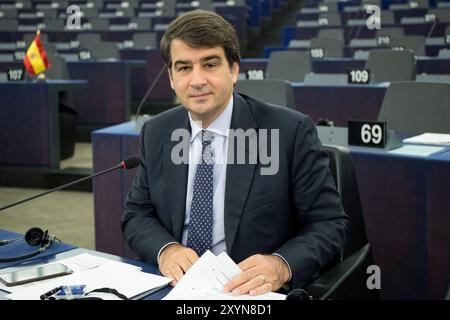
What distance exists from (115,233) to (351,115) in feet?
7.25

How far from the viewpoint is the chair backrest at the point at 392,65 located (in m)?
5.09

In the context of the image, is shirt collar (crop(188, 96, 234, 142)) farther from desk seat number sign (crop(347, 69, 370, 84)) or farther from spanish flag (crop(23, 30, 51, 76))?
spanish flag (crop(23, 30, 51, 76))

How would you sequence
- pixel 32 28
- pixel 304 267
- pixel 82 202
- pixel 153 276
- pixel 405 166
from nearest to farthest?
1. pixel 153 276
2. pixel 304 267
3. pixel 405 166
4. pixel 82 202
5. pixel 32 28

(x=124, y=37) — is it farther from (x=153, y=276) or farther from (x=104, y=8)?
(x=153, y=276)

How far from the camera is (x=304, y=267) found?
5.06 feet

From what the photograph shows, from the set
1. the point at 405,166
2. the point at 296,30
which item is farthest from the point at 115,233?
the point at 296,30

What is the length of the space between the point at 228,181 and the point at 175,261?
0.88 ft

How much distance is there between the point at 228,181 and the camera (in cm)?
165

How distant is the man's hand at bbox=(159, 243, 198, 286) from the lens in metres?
1.44

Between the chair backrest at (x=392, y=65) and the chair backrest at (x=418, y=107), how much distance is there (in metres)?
1.94

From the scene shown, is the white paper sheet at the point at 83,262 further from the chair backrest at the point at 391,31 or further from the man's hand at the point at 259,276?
the chair backrest at the point at 391,31

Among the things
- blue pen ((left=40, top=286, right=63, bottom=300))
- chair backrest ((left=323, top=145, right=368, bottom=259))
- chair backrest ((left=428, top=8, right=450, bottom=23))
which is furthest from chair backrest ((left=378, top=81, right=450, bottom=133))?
chair backrest ((left=428, top=8, right=450, bottom=23))

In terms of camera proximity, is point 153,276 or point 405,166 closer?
point 153,276

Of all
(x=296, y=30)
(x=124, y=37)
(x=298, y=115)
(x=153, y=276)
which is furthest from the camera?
(x=124, y=37)
